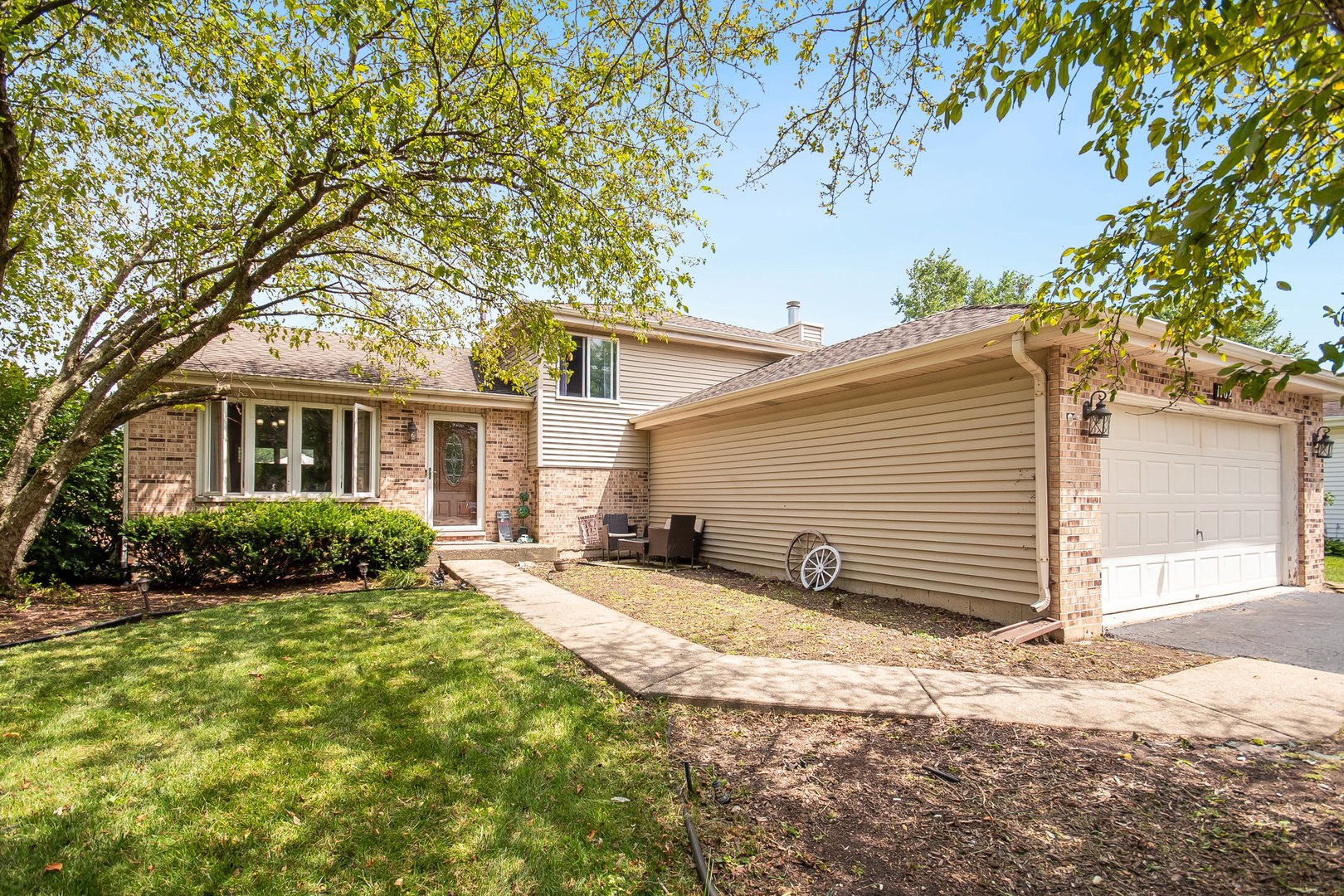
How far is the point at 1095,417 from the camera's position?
5641 mm

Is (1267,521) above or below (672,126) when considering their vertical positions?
below

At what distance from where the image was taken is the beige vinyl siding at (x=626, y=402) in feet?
38.6

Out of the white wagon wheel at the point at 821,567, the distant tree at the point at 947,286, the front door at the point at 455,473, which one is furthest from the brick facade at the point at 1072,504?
the distant tree at the point at 947,286

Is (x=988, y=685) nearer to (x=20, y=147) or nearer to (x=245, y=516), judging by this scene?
(x=245, y=516)

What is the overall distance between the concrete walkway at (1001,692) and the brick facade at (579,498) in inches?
261

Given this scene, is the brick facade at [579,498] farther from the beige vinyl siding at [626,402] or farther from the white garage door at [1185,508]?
the white garage door at [1185,508]

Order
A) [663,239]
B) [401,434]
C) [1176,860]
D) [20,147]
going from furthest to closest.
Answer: [401,434]
[663,239]
[20,147]
[1176,860]

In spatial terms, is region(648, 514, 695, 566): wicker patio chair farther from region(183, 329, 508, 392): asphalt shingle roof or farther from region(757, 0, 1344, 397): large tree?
region(757, 0, 1344, 397): large tree

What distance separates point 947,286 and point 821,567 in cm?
3008

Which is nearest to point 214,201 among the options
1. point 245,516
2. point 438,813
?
point 245,516

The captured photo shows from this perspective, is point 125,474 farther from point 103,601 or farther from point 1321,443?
point 1321,443

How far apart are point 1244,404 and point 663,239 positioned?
7.17 meters

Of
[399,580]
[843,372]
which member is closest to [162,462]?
[399,580]

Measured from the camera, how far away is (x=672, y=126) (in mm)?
6301
